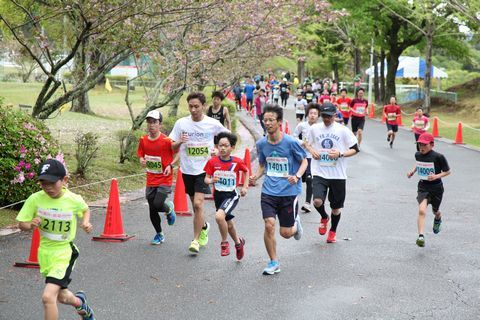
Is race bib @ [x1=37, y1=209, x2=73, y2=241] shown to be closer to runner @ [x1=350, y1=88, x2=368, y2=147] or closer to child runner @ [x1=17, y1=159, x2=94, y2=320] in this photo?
child runner @ [x1=17, y1=159, x2=94, y2=320]

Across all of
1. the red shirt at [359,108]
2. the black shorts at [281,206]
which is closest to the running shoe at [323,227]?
the black shorts at [281,206]

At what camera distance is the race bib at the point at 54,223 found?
5.79 meters

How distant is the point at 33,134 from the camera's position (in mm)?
10742

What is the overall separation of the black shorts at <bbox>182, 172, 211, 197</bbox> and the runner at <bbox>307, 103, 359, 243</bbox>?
1461 mm

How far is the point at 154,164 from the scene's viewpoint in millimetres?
9273

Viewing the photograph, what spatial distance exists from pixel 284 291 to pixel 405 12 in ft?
111

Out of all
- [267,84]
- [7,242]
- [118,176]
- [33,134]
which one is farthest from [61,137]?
[267,84]

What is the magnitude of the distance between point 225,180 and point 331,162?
178 centimetres

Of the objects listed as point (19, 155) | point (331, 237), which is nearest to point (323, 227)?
point (331, 237)

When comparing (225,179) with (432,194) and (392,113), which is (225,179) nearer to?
(432,194)

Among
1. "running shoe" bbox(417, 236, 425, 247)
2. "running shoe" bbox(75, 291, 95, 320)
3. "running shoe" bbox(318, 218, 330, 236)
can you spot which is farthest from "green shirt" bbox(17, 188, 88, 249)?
"running shoe" bbox(417, 236, 425, 247)

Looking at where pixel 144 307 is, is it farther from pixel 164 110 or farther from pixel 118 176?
pixel 164 110

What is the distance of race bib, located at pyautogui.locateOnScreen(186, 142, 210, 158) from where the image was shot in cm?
927

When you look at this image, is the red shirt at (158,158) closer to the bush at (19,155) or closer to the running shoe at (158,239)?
the running shoe at (158,239)
